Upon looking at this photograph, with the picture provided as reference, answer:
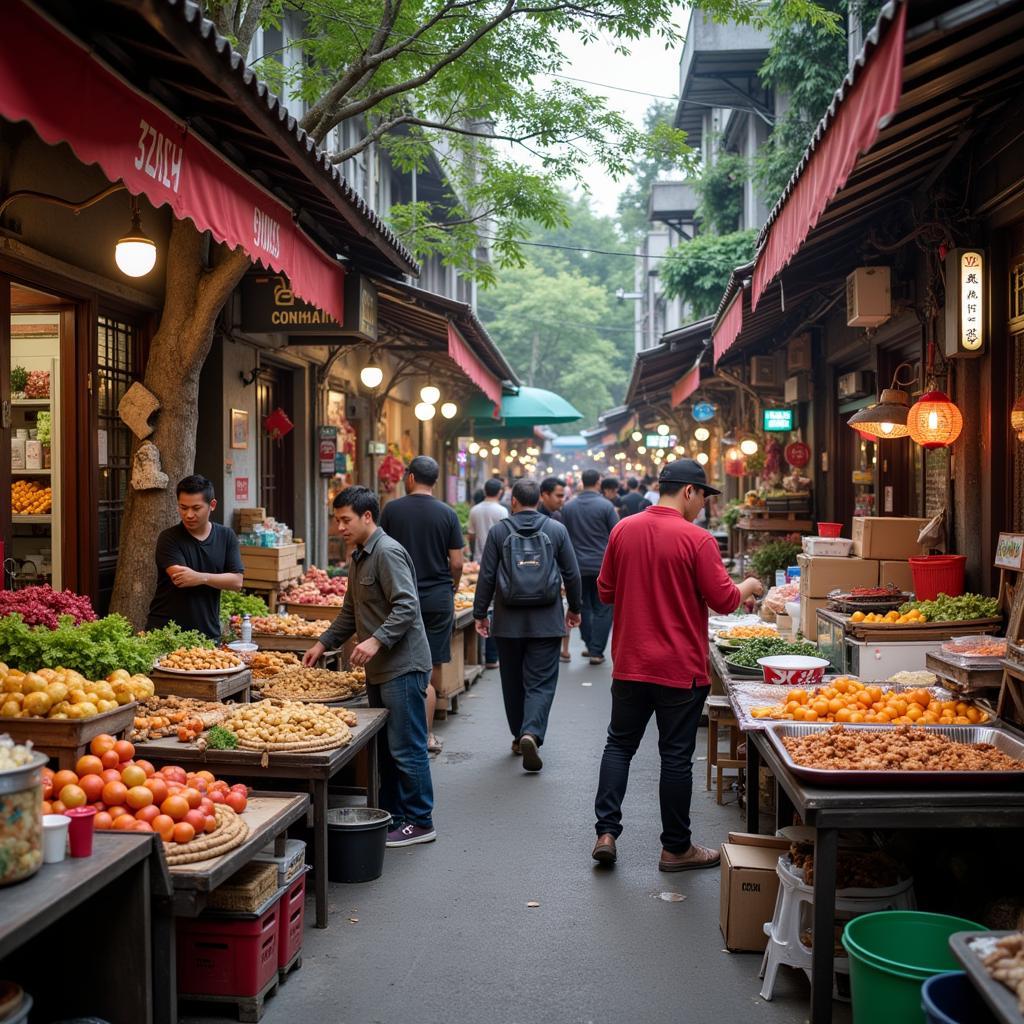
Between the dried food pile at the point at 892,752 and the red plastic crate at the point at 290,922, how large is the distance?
242 centimetres

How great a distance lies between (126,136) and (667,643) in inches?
153

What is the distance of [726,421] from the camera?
82.0 feet

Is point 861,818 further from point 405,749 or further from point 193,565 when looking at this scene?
point 193,565

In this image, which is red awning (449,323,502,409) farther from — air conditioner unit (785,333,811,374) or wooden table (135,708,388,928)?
wooden table (135,708,388,928)

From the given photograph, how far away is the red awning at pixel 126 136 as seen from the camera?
12.8ft

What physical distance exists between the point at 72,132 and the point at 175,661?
3.49 m

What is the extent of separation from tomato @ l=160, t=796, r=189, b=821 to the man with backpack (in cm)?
447

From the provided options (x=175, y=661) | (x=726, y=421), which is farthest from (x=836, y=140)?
(x=726, y=421)

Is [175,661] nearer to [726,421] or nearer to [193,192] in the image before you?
[193,192]

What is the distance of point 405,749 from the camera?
679cm

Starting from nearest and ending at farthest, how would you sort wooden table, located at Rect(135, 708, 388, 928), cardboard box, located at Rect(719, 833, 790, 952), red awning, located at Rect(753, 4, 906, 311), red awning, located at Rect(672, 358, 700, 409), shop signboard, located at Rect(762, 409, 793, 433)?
red awning, located at Rect(753, 4, 906, 311) < cardboard box, located at Rect(719, 833, 790, 952) < wooden table, located at Rect(135, 708, 388, 928) < shop signboard, located at Rect(762, 409, 793, 433) < red awning, located at Rect(672, 358, 700, 409)

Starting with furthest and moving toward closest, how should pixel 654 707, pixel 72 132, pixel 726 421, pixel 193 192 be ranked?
pixel 726 421, pixel 654 707, pixel 193 192, pixel 72 132

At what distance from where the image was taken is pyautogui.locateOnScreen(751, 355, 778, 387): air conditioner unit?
53.5ft

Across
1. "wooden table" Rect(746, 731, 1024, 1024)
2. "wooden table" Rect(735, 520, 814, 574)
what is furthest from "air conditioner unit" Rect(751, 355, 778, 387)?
"wooden table" Rect(746, 731, 1024, 1024)
